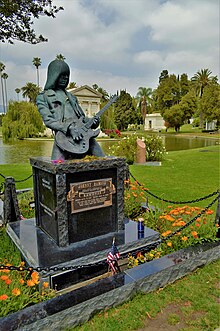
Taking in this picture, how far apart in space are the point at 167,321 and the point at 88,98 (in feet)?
144

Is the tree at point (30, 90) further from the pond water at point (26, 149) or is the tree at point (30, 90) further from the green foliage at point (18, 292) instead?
the green foliage at point (18, 292)

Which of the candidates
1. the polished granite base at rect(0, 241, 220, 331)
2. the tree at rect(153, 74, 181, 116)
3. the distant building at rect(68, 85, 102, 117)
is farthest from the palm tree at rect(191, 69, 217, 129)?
the polished granite base at rect(0, 241, 220, 331)

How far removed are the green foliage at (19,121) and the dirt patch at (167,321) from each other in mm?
25325

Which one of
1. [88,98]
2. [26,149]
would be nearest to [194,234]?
[26,149]

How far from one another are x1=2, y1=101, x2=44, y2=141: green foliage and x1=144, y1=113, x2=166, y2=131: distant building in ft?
137

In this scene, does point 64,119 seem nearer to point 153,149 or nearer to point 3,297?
point 3,297

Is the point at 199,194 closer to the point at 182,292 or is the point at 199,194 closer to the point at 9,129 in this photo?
the point at 182,292

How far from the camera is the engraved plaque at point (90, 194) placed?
3.82 meters

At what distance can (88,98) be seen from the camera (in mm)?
44250

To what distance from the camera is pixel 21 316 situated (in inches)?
97.3

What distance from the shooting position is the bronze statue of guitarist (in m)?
4.14

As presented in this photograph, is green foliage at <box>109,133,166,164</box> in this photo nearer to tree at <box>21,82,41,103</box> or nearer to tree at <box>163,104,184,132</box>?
tree at <box>163,104,184,132</box>

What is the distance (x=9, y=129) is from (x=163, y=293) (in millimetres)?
25917

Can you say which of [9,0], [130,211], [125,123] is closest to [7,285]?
[130,211]
